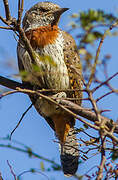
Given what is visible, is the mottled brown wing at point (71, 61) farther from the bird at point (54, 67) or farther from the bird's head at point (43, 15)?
the bird's head at point (43, 15)

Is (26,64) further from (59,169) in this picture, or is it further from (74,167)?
(59,169)

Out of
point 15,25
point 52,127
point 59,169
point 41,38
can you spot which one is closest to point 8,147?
point 59,169

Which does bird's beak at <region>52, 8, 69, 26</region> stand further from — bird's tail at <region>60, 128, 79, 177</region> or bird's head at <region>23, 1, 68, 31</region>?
bird's tail at <region>60, 128, 79, 177</region>

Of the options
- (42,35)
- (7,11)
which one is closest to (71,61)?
(42,35)

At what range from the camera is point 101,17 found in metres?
1.80

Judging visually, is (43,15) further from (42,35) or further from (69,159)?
(69,159)

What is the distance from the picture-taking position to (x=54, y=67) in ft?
12.7

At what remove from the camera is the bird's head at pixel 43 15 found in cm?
449

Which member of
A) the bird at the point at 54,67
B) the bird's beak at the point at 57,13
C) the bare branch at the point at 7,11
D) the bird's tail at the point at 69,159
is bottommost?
the bird's tail at the point at 69,159

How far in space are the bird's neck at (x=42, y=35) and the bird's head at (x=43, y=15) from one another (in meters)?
0.14

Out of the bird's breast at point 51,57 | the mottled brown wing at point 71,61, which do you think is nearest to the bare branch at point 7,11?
the bird's breast at point 51,57

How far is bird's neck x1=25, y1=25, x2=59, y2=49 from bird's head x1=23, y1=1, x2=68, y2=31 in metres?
0.14

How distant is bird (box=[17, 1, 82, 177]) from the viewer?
396 centimetres

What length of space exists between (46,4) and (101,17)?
9.85ft
